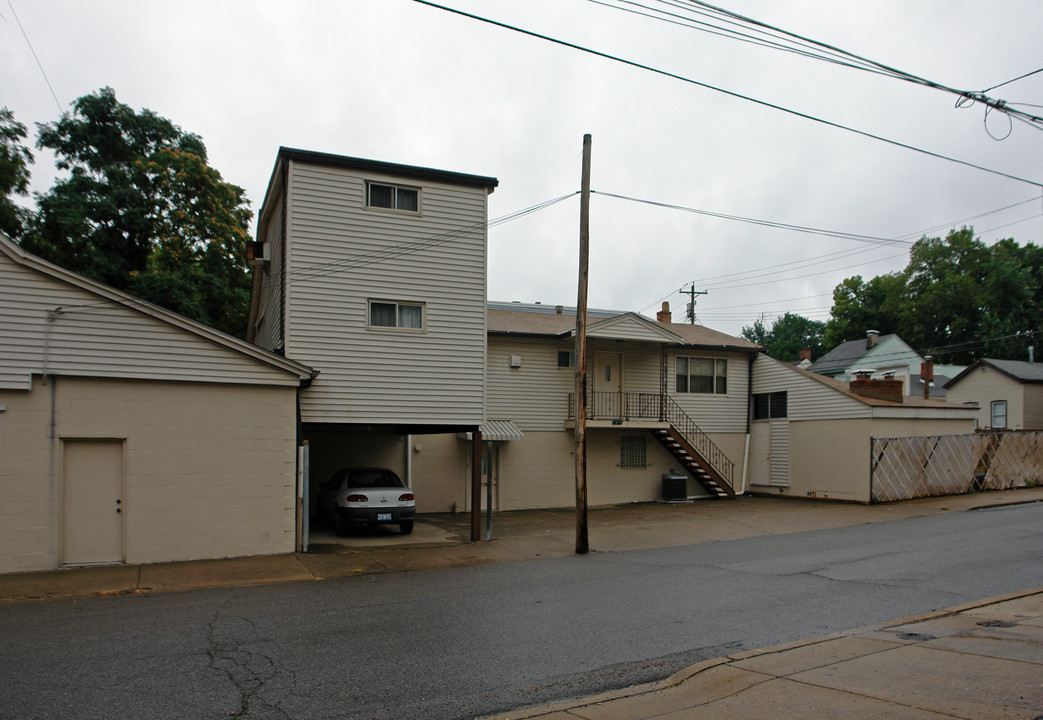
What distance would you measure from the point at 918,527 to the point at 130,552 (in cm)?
1621

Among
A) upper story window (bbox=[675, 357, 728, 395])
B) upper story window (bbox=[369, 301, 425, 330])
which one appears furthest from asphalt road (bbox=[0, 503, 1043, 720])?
upper story window (bbox=[675, 357, 728, 395])

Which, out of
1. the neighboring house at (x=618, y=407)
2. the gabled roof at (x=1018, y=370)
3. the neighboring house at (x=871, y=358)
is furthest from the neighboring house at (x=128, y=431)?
the neighboring house at (x=871, y=358)

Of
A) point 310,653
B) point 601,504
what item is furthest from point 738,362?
point 310,653

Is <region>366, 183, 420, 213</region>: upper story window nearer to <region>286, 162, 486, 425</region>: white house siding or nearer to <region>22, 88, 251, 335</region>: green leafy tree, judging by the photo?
<region>286, 162, 486, 425</region>: white house siding

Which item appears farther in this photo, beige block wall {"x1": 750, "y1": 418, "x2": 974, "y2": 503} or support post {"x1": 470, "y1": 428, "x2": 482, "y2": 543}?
beige block wall {"x1": 750, "y1": 418, "x2": 974, "y2": 503}

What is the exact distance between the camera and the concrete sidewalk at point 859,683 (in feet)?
17.9

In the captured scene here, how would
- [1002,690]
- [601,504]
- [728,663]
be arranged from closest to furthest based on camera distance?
[1002,690]
[728,663]
[601,504]

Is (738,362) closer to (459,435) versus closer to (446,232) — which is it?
(459,435)

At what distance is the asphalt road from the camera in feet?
20.0

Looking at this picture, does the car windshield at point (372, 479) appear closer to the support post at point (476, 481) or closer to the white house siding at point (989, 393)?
the support post at point (476, 481)

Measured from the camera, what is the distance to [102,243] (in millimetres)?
28984

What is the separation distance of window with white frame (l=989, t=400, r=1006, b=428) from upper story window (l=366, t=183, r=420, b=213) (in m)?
33.8

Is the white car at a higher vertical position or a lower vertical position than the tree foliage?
lower

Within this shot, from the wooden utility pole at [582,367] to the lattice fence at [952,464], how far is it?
12.3 metres
